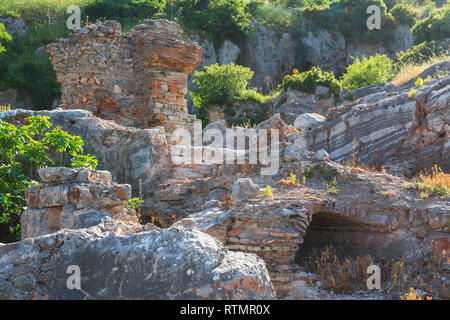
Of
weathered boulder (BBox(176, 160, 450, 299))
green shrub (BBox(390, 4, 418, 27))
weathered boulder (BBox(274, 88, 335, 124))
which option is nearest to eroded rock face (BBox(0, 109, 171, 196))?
weathered boulder (BBox(176, 160, 450, 299))

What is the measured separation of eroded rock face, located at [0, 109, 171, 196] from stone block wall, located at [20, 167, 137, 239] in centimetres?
272

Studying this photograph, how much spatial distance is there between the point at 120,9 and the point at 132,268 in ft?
80.1

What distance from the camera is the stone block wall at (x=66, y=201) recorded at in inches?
206

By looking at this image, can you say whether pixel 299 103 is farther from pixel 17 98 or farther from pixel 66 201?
pixel 66 201

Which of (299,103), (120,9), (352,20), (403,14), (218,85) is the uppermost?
(403,14)

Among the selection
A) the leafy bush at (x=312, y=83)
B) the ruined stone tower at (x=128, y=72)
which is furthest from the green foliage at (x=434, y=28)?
the ruined stone tower at (x=128, y=72)

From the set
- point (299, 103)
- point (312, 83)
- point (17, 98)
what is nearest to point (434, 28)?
point (312, 83)

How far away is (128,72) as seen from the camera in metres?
12.4

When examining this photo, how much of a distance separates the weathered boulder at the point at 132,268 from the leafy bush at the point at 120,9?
2323cm

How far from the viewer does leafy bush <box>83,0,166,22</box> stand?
2502 centimetres

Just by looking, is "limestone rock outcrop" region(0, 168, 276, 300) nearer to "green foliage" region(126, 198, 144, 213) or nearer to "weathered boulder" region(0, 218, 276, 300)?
"weathered boulder" region(0, 218, 276, 300)

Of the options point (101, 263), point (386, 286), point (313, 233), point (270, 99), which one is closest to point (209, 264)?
point (101, 263)

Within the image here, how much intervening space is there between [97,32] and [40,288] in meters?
9.73

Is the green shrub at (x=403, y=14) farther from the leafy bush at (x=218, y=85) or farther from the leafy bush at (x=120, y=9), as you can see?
the leafy bush at (x=218, y=85)
